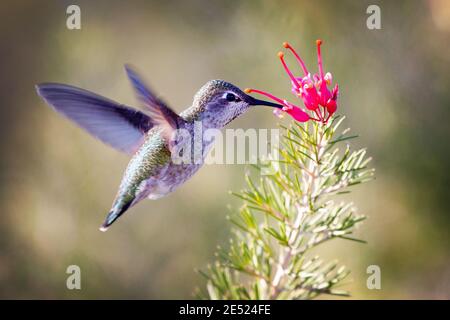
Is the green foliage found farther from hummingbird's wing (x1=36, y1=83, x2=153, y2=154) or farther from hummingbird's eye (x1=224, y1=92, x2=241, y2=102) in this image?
hummingbird's wing (x1=36, y1=83, x2=153, y2=154)

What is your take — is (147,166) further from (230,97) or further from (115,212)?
(230,97)

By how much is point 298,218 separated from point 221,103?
1.04ft

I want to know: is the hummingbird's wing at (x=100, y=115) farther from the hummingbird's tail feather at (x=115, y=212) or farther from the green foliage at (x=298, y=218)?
the green foliage at (x=298, y=218)

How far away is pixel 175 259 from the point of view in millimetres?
2131

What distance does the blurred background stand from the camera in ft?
5.75

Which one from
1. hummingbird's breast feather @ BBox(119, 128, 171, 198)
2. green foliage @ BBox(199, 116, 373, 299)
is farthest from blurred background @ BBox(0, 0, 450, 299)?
hummingbird's breast feather @ BBox(119, 128, 171, 198)

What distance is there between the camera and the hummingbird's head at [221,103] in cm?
116

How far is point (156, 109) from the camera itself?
1096mm

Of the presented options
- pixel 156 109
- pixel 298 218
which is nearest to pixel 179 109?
pixel 156 109

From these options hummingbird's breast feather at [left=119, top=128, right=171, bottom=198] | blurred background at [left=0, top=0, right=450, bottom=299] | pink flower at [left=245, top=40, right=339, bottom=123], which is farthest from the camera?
blurred background at [left=0, top=0, right=450, bottom=299]

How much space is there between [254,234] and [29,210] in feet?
4.66

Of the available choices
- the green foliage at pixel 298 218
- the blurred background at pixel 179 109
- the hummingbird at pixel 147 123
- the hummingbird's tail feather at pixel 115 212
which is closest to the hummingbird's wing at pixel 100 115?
the hummingbird at pixel 147 123

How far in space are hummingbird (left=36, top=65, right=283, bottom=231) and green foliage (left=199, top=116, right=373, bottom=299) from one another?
5.3 inches
